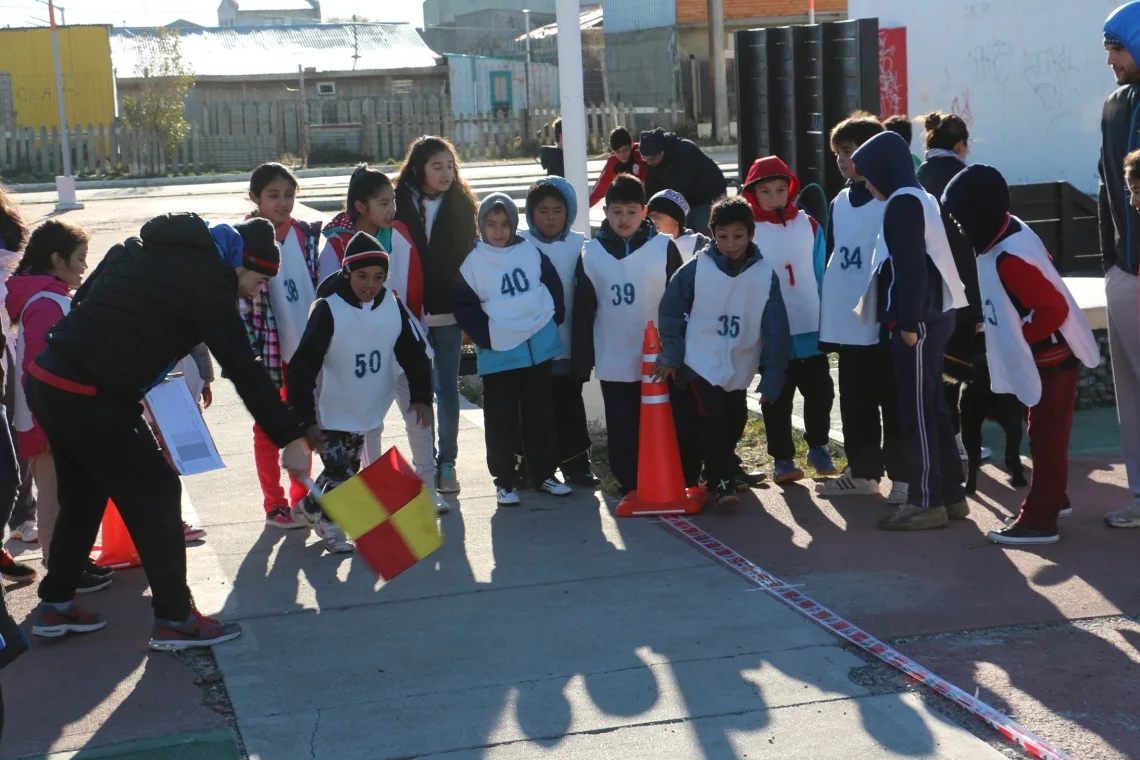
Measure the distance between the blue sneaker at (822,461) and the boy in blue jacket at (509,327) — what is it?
143 centimetres

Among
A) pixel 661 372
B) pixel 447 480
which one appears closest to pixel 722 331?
pixel 661 372

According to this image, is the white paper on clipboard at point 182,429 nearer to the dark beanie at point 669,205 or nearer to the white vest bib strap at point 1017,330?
the dark beanie at point 669,205

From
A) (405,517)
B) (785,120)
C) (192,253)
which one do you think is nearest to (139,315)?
(192,253)

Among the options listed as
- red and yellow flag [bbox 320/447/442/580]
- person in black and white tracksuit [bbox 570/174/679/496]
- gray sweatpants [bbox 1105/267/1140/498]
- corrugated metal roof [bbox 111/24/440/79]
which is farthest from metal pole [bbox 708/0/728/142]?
red and yellow flag [bbox 320/447/442/580]

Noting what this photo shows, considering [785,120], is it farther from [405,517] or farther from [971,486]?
[405,517]

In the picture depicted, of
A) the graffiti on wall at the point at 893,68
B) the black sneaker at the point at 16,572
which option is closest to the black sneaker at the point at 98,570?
the black sneaker at the point at 16,572

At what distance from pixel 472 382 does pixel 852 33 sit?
411 centimetres

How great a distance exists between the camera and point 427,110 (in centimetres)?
3959

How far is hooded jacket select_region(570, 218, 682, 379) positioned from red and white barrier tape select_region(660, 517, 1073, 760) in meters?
0.96

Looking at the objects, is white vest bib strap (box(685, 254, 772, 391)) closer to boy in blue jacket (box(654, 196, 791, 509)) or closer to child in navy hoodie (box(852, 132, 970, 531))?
boy in blue jacket (box(654, 196, 791, 509))

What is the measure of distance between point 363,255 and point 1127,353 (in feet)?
11.3

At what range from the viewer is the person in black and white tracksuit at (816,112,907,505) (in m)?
6.57

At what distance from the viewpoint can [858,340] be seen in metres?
6.55

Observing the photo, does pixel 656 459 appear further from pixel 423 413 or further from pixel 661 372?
pixel 423 413
